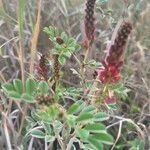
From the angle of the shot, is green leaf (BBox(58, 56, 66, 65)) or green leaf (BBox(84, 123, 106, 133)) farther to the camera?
green leaf (BBox(58, 56, 66, 65))

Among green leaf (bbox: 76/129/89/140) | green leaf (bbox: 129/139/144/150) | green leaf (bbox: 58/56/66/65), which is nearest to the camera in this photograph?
green leaf (bbox: 76/129/89/140)

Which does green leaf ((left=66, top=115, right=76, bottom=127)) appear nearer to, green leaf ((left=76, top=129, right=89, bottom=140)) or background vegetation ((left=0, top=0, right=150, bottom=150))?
green leaf ((left=76, top=129, right=89, bottom=140))

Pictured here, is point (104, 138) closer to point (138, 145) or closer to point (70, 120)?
point (70, 120)

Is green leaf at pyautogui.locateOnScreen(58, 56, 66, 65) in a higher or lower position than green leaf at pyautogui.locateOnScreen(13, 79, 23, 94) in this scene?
lower

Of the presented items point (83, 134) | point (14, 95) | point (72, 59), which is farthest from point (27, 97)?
point (72, 59)

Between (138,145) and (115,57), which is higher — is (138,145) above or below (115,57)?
below

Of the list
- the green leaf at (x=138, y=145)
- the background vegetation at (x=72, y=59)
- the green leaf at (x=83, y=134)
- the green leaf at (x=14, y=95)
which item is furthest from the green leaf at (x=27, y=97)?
the green leaf at (x=138, y=145)

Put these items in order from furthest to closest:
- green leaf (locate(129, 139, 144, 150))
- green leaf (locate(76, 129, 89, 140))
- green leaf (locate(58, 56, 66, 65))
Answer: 1. green leaf (locate(129, 139, 144, 150))
2. green leaf (locate(58, 56, 66, 65))
3. green leaf (locate(76, 129, 89, 140))

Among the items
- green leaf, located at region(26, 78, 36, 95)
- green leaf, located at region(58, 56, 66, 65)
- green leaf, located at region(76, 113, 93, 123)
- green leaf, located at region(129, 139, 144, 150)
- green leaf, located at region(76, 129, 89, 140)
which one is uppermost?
green leaf, located at region(26, 78, 36, 95)

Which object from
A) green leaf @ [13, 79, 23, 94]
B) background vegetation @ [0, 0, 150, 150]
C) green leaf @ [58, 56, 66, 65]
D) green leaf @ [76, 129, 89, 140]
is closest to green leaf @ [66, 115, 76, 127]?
green leaf @ [76, 129, 89, 140]

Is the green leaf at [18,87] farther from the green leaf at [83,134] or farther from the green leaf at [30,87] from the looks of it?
the green leaf at [83,134]
